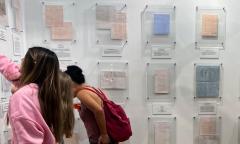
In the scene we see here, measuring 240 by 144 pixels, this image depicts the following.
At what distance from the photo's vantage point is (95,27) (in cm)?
301

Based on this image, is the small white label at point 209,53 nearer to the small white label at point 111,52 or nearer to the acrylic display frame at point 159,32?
the acrylic display frame at point 159,32

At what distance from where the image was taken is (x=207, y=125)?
3.12 m

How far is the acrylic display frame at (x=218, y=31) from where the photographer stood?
3.07 meters

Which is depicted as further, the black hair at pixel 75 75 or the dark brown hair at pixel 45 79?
the black hair at pixel 75 75

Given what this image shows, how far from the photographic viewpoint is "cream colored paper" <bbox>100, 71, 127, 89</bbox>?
9.95 ft

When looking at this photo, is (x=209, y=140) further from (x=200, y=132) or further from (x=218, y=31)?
(x=218, y=31)

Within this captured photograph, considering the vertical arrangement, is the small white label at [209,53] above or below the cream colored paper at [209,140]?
above

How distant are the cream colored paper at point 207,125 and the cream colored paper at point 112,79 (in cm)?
88

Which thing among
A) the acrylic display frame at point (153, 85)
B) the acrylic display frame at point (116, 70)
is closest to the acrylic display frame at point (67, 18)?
the acrylic display frame at point (116, 70)

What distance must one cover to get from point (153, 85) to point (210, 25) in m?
0.81

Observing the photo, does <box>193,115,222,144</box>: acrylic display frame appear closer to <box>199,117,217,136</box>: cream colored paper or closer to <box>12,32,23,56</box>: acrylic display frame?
<box>199,117,217,136</box>: cream colored paper

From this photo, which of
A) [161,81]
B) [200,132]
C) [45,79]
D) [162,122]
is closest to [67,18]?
[161,81]

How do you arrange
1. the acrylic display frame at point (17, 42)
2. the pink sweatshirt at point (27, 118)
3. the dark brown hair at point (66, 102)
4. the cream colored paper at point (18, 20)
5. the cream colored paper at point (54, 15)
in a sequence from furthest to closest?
the cream colored paper at point (54, 15) < the cream colored paper at point (18, 20) < the acrylic display frame at point (17, 42) < the dark brown hair at point (66, 102) < the pink sweatshirt at point (27, 118)

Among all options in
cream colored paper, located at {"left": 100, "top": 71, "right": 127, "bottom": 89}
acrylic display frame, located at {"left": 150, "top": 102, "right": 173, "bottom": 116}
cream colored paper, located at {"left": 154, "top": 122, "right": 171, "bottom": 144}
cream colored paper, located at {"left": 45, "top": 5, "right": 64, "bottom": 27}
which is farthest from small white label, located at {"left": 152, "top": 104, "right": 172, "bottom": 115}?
cream colored paper, located at {"left": 45, "top": 5, "right": 64, "bottom": 27}
